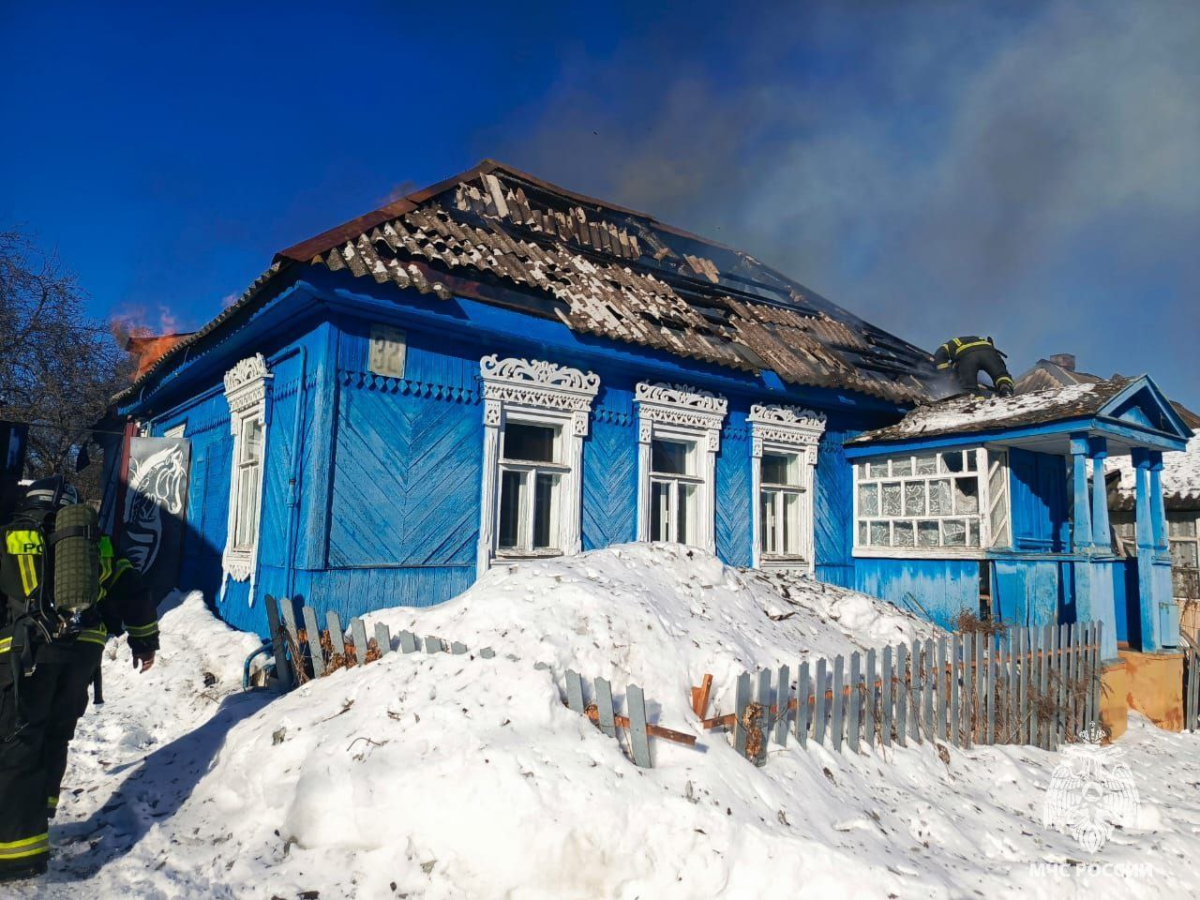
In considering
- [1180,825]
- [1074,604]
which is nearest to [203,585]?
[1180,825]

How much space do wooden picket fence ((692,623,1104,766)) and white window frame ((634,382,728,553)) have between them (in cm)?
295

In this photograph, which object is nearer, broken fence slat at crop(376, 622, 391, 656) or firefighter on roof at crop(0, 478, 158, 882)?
firefighter on roof at crop(0, 478, 158, 882)

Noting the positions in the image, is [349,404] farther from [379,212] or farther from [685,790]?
[685,790]

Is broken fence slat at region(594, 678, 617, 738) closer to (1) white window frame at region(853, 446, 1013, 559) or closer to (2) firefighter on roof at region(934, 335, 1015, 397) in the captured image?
(1) white window frame at region(853, 446, 1013, 559)

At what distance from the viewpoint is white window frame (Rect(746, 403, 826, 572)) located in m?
9.70

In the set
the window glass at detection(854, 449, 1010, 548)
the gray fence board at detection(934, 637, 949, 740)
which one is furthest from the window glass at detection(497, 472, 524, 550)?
the window glass at detection(854, 449, 1010, 548)

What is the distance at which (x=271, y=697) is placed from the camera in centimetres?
566

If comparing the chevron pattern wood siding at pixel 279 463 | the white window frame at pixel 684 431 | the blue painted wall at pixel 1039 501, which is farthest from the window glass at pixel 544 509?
the blue painted wall at pixel 1039 501

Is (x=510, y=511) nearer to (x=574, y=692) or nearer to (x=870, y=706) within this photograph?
(x=574, y=692)

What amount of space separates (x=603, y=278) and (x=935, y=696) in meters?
6.10

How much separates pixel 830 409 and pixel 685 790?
771 centimetres

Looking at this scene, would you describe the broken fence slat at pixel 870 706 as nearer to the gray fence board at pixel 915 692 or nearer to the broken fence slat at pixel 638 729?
the gray fence board at pixel 915 692

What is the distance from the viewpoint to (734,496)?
953 centimetres

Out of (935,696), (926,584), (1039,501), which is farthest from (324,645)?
(1039,501)
